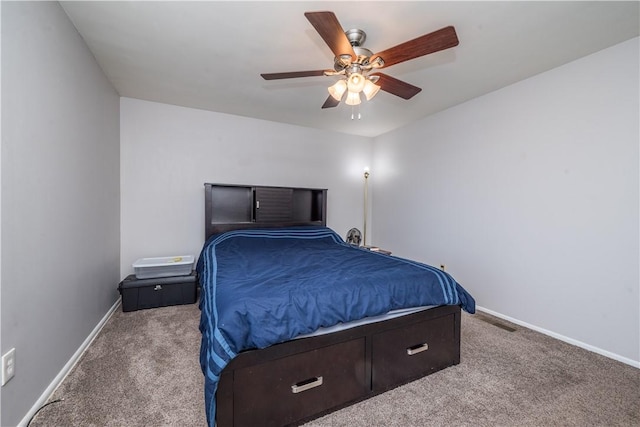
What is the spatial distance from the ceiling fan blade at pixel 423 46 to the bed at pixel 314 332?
4.74ft

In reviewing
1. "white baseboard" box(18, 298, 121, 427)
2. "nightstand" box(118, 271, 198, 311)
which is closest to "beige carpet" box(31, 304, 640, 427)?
"white baseboard" box(18, 298, 121, 427)

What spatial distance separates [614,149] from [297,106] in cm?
304

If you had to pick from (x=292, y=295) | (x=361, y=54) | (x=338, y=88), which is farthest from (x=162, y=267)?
(x=361, y=54)

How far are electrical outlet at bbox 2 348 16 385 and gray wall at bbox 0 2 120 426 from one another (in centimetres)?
3

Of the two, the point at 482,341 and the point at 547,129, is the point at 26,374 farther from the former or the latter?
the point at 547,129

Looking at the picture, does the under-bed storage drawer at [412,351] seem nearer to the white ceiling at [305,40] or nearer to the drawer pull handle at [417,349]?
the drawer pull handle at [417,349]

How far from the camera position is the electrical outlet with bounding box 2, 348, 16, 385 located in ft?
3.91

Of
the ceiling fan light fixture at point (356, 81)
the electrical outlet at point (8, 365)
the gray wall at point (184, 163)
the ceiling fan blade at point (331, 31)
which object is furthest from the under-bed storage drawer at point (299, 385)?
the gray wall at point (184, 163)

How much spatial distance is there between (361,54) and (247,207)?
2.55m

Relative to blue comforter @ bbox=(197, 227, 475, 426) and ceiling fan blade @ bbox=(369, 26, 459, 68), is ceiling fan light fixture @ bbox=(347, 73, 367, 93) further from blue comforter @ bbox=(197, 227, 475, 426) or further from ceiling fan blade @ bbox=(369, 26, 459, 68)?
blue comforter @ bbox=(197, 227, 475, 426)

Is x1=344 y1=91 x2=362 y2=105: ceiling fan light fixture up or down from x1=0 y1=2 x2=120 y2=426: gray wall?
up

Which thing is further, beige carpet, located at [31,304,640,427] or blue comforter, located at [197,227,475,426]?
beige carpet, located at [31,304,640,427]

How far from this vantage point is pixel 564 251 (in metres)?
2.33

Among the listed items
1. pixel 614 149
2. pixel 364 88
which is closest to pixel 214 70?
pixel 364 88
